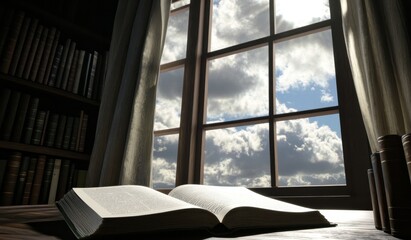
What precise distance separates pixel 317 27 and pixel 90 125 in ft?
5.03

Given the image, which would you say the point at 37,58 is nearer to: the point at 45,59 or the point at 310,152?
the point at 45,59

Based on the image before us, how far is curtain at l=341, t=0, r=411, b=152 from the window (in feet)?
0.62

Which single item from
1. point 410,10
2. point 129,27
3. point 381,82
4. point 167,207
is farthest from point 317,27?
point 167,207

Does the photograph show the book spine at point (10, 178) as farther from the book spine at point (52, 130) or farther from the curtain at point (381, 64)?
the curtain at point (381, 64)

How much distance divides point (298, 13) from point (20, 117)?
160 cm

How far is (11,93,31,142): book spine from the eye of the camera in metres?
1.50

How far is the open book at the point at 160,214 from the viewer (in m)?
0.43

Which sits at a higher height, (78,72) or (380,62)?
(78,72)

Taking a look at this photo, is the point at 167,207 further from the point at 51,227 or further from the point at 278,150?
the point at 278,150

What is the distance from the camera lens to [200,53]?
1.90 meters

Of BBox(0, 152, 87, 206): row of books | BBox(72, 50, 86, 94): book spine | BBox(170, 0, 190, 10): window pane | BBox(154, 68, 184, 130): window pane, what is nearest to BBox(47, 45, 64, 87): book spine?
BBox(72, 50, 86, 94): book spine

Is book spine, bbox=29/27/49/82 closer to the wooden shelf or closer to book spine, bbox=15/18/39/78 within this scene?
book spine, bbox=15/18/39/78

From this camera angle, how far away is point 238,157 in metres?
1.66

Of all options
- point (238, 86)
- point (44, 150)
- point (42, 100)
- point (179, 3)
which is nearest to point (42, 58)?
point (42, 100)
